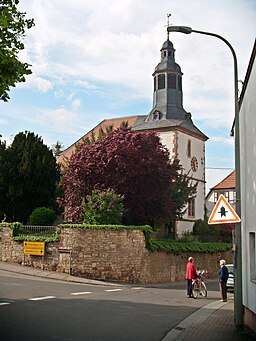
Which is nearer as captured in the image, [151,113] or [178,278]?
[178,278]

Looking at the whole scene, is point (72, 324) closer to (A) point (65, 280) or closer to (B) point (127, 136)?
(A) point (65, 280)

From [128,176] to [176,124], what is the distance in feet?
63.2

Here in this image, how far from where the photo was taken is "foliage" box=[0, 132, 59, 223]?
38375mm

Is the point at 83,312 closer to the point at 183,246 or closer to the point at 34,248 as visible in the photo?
the point at 34,248

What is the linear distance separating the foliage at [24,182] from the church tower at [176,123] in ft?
50.9

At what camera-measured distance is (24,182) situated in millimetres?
38500

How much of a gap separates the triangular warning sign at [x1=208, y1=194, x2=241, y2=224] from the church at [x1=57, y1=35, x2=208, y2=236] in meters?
39.5

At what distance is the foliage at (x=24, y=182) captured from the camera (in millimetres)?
38375

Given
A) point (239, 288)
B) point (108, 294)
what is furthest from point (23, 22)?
point (108, 294)

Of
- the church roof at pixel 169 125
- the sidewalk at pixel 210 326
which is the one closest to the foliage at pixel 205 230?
the church roof at pixel 169 125

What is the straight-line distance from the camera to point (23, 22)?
14148 mm

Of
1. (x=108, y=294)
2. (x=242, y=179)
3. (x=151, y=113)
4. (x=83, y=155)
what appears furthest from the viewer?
(x=151, y=113)

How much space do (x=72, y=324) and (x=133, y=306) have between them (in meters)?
4.84

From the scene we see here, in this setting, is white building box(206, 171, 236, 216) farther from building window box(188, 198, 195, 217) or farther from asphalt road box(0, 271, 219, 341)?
asphalt road box(0, 271, 219, 341)
